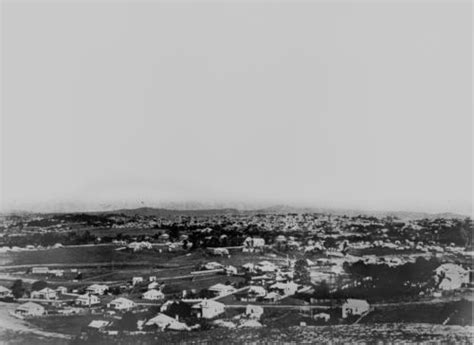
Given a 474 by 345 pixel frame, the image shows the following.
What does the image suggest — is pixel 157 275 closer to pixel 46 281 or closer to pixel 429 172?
pixel 46 281

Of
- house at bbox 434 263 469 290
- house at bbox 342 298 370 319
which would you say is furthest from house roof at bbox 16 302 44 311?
house at bbox 434 263 469 290

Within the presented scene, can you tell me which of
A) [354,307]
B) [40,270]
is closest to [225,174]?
[354,307]

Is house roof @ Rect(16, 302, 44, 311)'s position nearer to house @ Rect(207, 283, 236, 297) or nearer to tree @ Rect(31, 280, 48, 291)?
tree @ Rect(31, 280, 48, 291)

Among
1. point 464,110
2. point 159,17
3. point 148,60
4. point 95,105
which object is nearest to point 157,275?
point 95,105

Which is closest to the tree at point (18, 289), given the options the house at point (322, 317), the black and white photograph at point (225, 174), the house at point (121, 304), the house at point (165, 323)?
the black and white photograph at point (225, 174)

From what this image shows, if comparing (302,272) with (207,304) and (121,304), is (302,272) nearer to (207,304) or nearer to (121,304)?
(207,304)

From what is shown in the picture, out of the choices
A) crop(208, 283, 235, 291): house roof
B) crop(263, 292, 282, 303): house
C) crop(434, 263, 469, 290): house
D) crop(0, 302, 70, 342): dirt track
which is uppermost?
crop(434, 263, 469, 290): house
